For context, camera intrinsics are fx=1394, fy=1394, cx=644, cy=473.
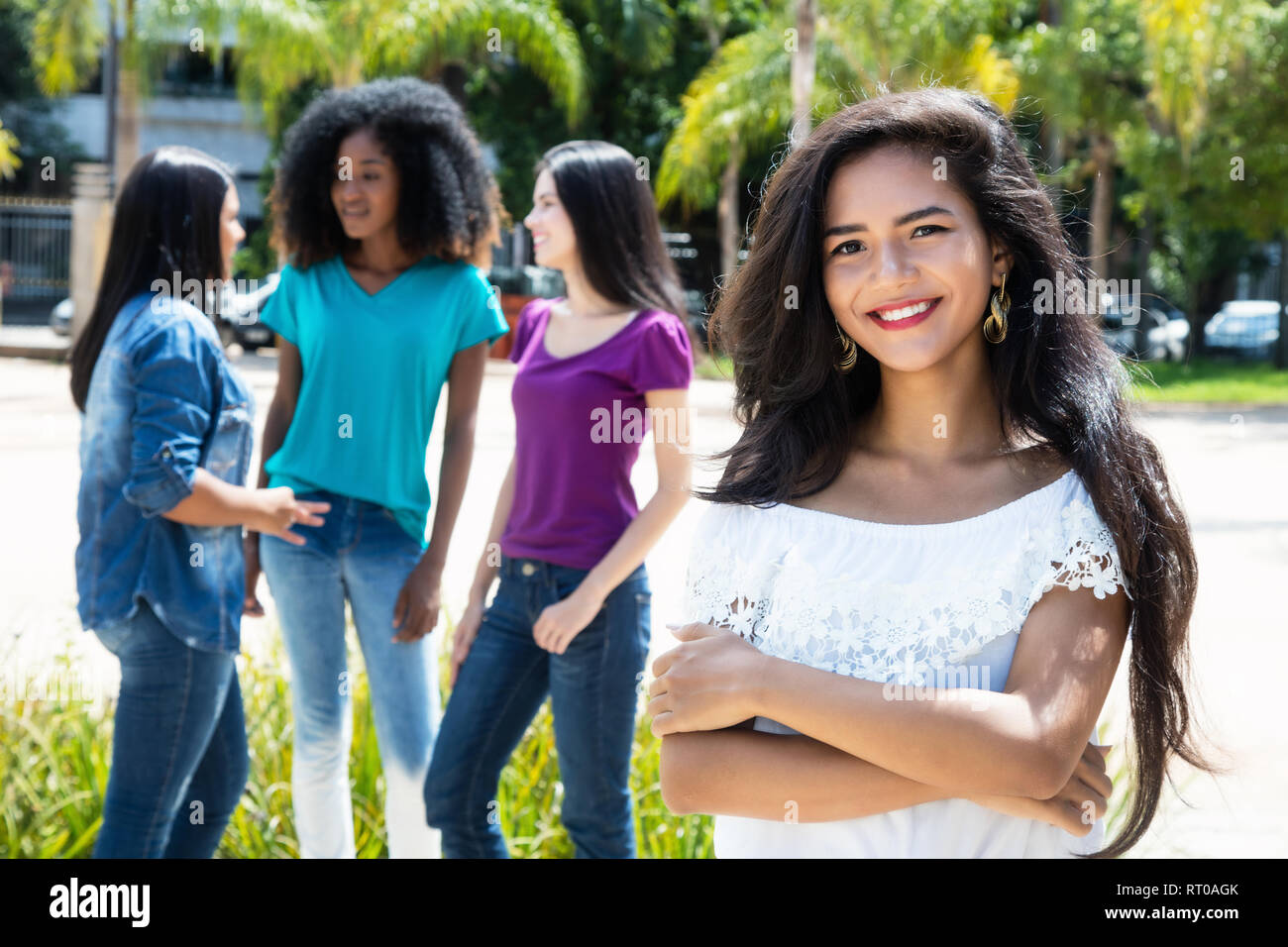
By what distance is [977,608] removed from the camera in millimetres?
1757

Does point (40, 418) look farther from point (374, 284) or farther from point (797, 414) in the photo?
point (797, 414)

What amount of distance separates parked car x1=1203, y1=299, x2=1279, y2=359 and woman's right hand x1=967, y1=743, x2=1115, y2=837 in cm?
2533

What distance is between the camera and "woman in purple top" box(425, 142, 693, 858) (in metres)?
3.00

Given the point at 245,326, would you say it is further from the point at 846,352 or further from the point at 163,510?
the point at 846,352

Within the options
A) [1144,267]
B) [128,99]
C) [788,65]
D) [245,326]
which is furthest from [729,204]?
[128,99]

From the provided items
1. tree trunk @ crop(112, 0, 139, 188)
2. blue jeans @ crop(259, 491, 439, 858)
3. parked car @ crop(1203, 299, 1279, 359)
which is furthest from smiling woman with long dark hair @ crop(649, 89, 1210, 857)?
parked car @ crop(1203, 299, 1279, 359)

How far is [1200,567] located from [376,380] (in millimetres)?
4635

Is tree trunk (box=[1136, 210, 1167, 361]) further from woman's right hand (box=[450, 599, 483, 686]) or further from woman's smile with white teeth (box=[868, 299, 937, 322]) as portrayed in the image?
woman's smile with white teeth (box=[868, 299, 937, 322])

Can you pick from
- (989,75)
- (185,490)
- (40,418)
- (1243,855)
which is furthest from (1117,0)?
(185,490)

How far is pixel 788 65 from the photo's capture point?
18.8 metres

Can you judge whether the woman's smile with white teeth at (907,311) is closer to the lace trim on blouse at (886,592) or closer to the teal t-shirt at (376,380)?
the lace trim on blouse at (886,592)

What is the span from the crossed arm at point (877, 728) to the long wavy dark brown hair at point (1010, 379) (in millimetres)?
105
